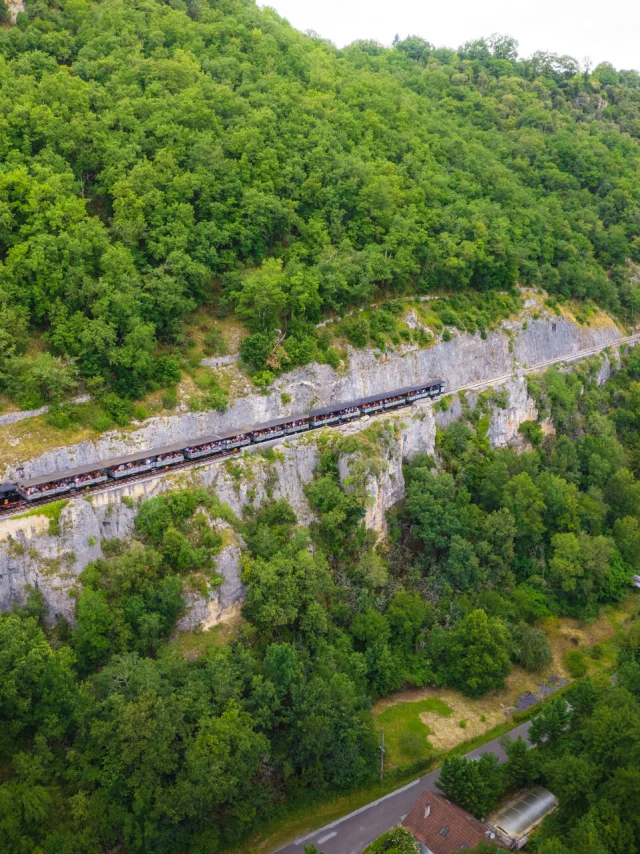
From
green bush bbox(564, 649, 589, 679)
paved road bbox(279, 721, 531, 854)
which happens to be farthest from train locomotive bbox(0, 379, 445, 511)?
paved road bbox(279, 721, 531, 854)

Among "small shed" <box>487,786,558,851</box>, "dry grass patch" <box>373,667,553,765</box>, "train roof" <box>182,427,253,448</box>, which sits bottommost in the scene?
"small shed" <box>487,786,558,851</box>

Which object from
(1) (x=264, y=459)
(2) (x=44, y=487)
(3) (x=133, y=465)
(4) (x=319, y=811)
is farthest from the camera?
(1) (x=264, y=459)

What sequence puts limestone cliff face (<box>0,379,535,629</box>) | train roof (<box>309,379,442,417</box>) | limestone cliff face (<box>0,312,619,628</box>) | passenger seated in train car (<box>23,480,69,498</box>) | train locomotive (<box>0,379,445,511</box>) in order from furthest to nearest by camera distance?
1. train roof (<box>309,379,442,417</box>)
2. train locomotive (<box>0,379,445,511</box>)
3. passenger seated in train car (<box>23,480,69,498</box>)
4. limestone cliff face (<box>0,312,619,628</box>)
5. limestone cliff face (<box>0,379,535,629</box>)

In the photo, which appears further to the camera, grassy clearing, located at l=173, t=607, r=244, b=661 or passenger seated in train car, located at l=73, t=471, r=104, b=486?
→ passenger seated in train car, located at l=73, t=471, r=104, b=486

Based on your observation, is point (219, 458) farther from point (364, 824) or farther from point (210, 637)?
point (364, 824)

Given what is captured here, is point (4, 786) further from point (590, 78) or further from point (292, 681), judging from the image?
point (590, 78)

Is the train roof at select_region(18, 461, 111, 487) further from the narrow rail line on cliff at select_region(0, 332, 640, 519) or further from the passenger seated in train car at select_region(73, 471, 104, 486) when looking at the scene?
the narrow rail line on cliff at select_region(0, 332, 640, 519)

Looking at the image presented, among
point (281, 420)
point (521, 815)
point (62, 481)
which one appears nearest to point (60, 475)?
point (62, 481)

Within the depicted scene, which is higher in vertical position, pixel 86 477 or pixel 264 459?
pixel 86 477
